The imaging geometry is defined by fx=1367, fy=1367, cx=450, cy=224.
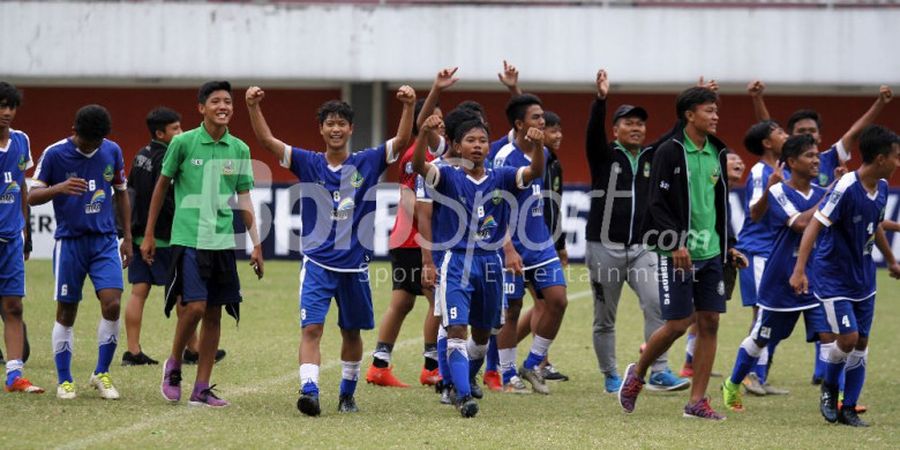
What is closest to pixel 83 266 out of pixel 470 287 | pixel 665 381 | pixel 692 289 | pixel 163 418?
pixel 163 418

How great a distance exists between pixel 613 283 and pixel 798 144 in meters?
2.05

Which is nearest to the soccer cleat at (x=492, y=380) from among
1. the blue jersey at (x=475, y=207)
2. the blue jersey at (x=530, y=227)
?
the blue jersey at (x=530, y=227)

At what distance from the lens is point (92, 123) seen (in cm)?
1032

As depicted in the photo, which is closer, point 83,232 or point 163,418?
point 163,418

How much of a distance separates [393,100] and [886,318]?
16532 mm

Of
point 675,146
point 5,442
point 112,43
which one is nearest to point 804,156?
point 675,146

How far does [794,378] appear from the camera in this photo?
41.8 feet

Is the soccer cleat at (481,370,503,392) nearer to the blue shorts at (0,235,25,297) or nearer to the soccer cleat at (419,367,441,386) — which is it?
the soccer cleat at (419,367,441,386)

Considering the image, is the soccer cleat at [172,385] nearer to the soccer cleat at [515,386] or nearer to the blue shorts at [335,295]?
the blue shorts at [335,295]

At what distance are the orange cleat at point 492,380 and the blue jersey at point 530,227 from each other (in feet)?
3.48

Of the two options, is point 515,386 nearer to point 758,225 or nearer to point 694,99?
point 758,225

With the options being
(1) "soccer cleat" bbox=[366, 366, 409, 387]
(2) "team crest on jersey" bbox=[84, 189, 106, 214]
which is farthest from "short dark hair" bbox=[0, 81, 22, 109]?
(1) "soccer cleat" bbox=[366, 366, 409, 387]

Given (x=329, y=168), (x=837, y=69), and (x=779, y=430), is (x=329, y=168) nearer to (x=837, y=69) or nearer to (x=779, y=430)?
(x=779, y=430)

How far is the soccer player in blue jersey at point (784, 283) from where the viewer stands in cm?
1043
